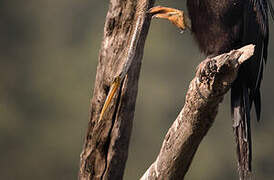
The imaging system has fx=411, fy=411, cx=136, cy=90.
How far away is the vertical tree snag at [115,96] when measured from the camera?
2.10 meters

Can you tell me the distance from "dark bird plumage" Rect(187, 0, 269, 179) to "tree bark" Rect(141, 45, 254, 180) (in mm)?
230

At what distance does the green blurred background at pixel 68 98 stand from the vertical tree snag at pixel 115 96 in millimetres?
2012

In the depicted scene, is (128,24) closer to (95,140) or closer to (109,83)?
(109,83)

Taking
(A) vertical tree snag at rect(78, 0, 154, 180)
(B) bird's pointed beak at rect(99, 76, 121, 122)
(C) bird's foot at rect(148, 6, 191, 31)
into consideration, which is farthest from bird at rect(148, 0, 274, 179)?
(B) bird's pointed beak at rect(99, 76, 121, 122)

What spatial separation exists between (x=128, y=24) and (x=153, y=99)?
2402mm

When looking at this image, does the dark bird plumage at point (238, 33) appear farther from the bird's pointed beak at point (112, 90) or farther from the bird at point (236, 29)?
the bird's pointed beak at point (112, 90)

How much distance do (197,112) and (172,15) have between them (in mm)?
495

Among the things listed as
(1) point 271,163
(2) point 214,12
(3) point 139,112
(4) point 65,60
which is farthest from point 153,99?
(2) point 214,12

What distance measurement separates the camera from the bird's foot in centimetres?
187

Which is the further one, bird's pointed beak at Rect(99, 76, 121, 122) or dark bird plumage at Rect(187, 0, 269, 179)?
bird's pointed beak at Rect(99, 76, 121, 122)

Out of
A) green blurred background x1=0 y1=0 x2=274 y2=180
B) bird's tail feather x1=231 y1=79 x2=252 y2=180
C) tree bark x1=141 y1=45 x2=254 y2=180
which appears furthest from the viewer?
green blurred background x1=0 y1=0 x2=274 y2=180

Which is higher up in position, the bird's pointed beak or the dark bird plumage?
the dark bird plumage

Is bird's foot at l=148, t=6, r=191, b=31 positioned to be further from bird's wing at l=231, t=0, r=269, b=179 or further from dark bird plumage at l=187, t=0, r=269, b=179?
bird's wing at l=231, t=0, r=269, b=179

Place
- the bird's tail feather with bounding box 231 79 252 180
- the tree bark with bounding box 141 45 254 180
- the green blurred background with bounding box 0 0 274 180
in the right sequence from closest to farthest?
the tree bark with bounding box 141 45 254 180 → the bird's tail feather with bounding box 231 79 252 180 → the green blurred background with bounding box 0 0 274 180
